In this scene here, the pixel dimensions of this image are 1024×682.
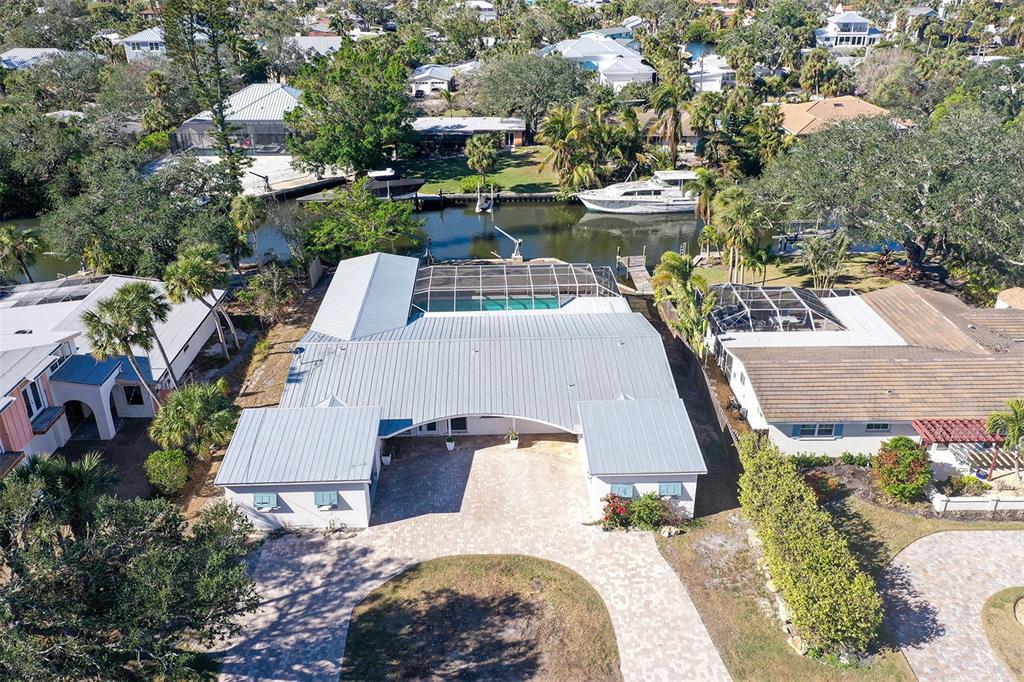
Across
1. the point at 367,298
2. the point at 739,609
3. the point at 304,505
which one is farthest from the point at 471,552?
the point at 367,298

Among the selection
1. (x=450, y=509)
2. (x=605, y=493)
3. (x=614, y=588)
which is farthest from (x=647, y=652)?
(x=450, y=509)

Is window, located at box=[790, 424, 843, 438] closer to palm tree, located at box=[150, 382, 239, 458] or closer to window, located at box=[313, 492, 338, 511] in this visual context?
window, located at box=[313, 492, 338, 511]

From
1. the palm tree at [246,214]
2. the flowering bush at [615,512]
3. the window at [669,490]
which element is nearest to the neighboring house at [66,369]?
the palm tree at [246,214]

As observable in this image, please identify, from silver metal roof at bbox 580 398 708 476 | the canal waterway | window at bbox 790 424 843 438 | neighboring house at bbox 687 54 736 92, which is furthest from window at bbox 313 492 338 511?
neighboring house at bbox 687 54 736 92

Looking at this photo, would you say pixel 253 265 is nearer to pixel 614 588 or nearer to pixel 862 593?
pixel 614 588

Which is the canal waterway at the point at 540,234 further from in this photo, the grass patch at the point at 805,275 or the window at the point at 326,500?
the window at the point at 326,500

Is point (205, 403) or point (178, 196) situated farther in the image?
point (178, 196)

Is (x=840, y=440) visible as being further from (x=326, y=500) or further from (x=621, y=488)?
(x=326, y=500)
